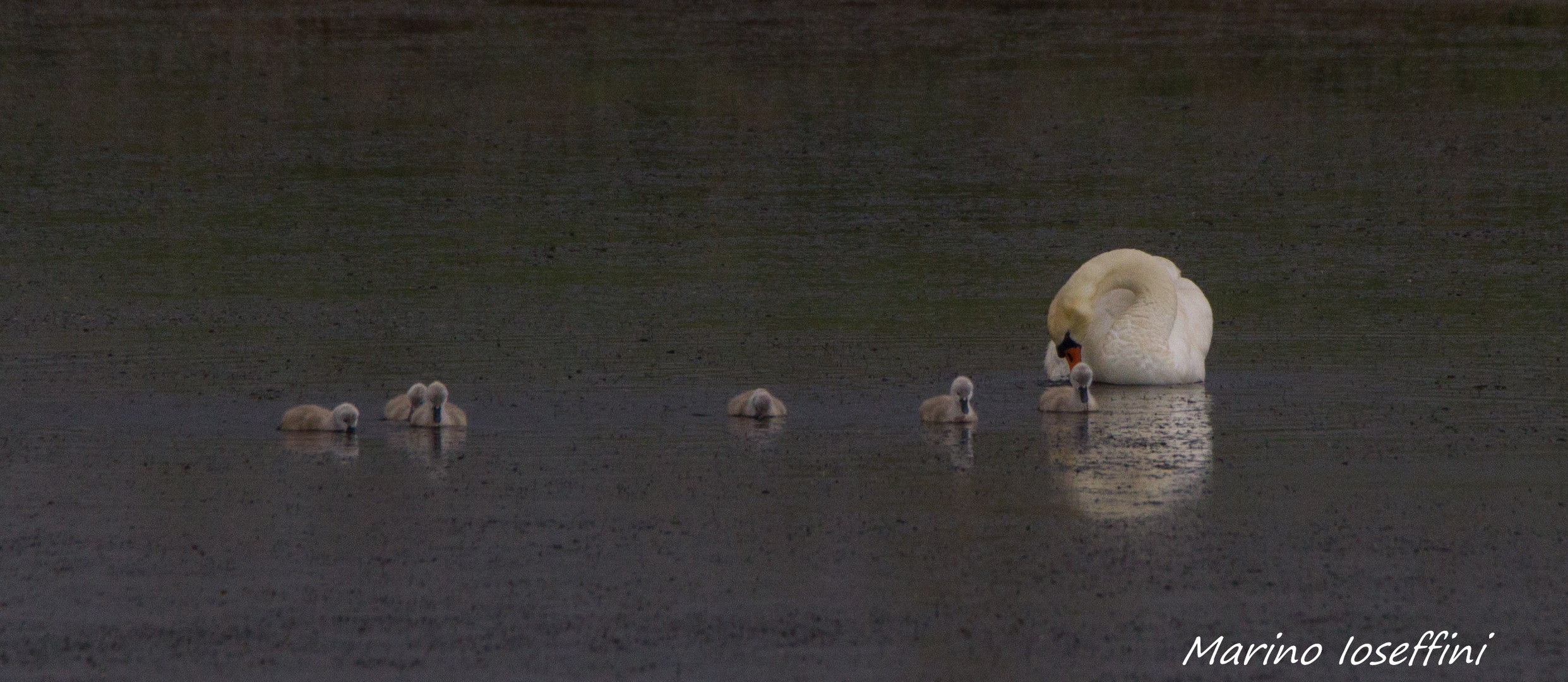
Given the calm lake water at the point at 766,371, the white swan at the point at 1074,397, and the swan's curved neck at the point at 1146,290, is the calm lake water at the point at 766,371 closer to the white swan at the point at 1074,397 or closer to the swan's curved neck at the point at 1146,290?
the white swan at the point at 1074,397

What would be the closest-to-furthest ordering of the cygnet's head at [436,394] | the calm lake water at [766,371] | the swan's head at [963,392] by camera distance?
the calm lake water at [766,371]
the cygnet's head at [436,394]
the swan's head at [963,392]

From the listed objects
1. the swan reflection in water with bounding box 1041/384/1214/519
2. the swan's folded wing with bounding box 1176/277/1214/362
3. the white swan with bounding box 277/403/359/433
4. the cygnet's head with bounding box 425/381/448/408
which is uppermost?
the swan's folded wing with bounding box 1176/277/1214/362

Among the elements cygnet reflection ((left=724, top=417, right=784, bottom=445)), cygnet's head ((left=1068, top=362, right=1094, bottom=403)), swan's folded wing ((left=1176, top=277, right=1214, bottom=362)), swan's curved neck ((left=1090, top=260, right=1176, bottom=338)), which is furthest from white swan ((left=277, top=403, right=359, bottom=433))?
swan's folded wing ((left=1176, top=277, right=1214, bottom=362))

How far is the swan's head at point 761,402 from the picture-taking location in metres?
10.5

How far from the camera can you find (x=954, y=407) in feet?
34.6

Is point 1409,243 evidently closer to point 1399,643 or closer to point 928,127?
point 928,127

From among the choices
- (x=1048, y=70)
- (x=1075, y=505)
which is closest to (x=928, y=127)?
(x=1048, y=70)

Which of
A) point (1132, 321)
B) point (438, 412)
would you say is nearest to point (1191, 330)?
point (1132, 321)

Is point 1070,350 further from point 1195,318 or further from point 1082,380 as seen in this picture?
point 1082,380

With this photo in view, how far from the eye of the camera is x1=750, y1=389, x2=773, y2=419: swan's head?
1054cm

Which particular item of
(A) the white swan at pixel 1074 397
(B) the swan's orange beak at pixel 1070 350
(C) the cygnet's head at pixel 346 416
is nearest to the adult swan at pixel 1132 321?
(B) the swan's orange beak at pixel 1070 350

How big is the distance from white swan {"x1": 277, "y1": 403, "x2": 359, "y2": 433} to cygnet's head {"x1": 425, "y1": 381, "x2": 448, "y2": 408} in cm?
32

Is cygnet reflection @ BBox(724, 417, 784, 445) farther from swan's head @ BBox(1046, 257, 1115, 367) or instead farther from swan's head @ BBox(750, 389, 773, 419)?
swan's head @ BBox(1046, 257, 1115, 367)

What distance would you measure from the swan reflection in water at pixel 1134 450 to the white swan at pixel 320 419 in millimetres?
3035
